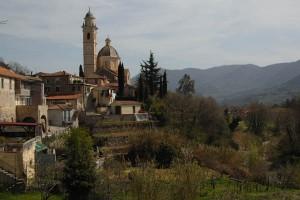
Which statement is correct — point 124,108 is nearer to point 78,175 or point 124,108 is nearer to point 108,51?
point 108,51

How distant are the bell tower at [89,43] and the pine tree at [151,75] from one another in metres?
15.1

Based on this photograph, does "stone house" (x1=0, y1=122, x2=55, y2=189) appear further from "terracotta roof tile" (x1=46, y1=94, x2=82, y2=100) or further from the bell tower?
the bell tower

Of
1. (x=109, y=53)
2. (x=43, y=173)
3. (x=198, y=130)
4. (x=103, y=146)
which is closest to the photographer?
(x=43, y=173)

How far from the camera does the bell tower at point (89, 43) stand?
80.4 metres

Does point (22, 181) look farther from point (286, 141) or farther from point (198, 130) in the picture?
point (286, 141)

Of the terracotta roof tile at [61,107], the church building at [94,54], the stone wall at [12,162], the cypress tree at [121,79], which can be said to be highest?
the church building at [94,54]

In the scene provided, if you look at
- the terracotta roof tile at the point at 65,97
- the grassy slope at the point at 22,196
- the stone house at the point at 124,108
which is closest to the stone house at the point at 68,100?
the terracotta roof tile at the point at 65,97

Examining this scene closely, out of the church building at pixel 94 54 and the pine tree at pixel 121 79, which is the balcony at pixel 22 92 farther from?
the church building at pixel 94 54

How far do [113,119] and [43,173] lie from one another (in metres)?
21.6

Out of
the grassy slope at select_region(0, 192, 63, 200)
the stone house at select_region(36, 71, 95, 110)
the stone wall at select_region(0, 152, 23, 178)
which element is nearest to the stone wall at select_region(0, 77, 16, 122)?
the stone wall at select_region(0, 152, 23, 178)

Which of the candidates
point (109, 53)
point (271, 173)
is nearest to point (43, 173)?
point (271, 173)

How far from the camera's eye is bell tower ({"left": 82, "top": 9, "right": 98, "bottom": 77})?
80.4 meters

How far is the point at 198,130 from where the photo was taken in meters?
56.1

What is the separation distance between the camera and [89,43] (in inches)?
3196
